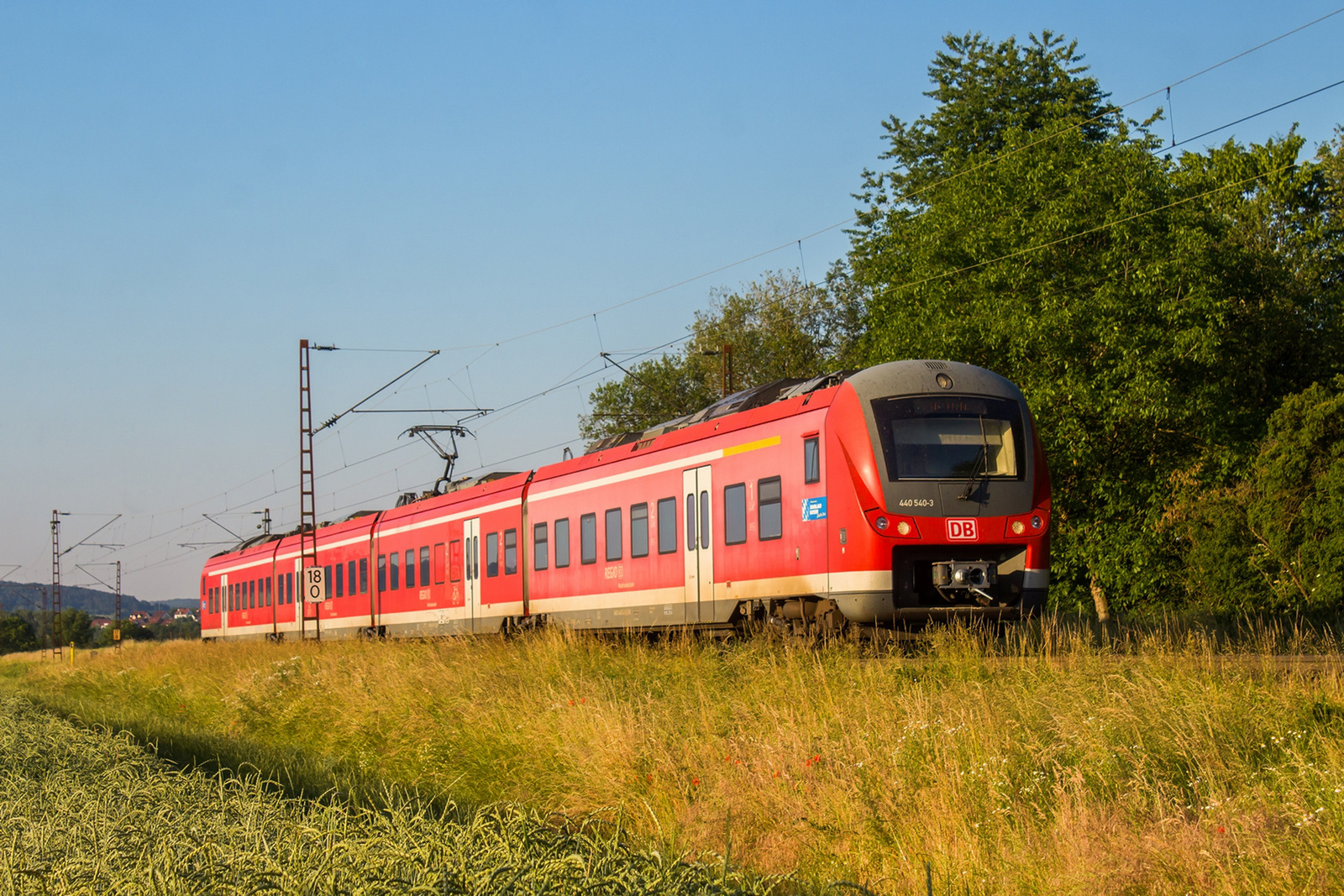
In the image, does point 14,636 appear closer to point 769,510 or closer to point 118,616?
point 118,616

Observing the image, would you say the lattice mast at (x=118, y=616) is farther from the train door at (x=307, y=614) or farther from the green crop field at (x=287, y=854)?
the green crop field at (x=287, y=854)

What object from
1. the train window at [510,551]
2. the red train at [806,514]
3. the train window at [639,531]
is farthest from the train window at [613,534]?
the train window at [510,551]

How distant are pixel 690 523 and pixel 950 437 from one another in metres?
4.31

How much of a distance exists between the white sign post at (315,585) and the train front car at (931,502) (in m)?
18.6

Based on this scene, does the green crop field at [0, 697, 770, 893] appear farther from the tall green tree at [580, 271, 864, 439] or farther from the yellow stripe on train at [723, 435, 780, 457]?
the tall green tree at [580, 271, 864, 439]

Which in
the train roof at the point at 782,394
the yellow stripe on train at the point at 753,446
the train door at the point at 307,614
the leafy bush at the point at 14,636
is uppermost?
the train roof at the point at 782,394

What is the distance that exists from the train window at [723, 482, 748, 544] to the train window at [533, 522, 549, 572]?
19.9ft

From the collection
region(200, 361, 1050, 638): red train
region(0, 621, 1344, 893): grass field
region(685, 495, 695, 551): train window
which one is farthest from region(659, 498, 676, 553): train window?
region(0, 621, 1344, 893): grass field

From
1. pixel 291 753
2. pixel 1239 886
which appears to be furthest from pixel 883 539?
pixel 1239 886

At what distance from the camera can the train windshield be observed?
14625 mm

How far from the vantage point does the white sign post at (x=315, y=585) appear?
30219 millimetres

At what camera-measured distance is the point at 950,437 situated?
590 inches

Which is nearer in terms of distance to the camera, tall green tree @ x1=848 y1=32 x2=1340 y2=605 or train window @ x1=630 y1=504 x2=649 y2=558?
train window @ x1=630 y1=504 x2=649 y2=558

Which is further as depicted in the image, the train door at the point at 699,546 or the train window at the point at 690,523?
the train window at the point at 690,523
